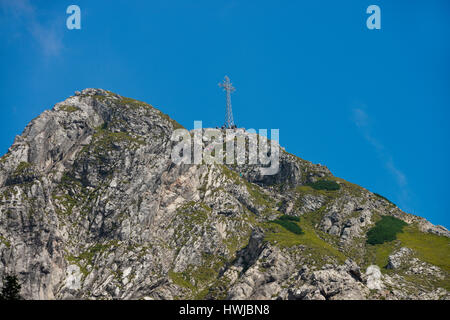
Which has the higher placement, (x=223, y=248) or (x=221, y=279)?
(x=223, y=248)

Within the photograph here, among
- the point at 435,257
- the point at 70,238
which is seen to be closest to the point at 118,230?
the point at 70,238

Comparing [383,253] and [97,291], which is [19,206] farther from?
[383,253]

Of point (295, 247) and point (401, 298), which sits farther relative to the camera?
point (295, 247)

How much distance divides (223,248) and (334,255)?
142 feet
